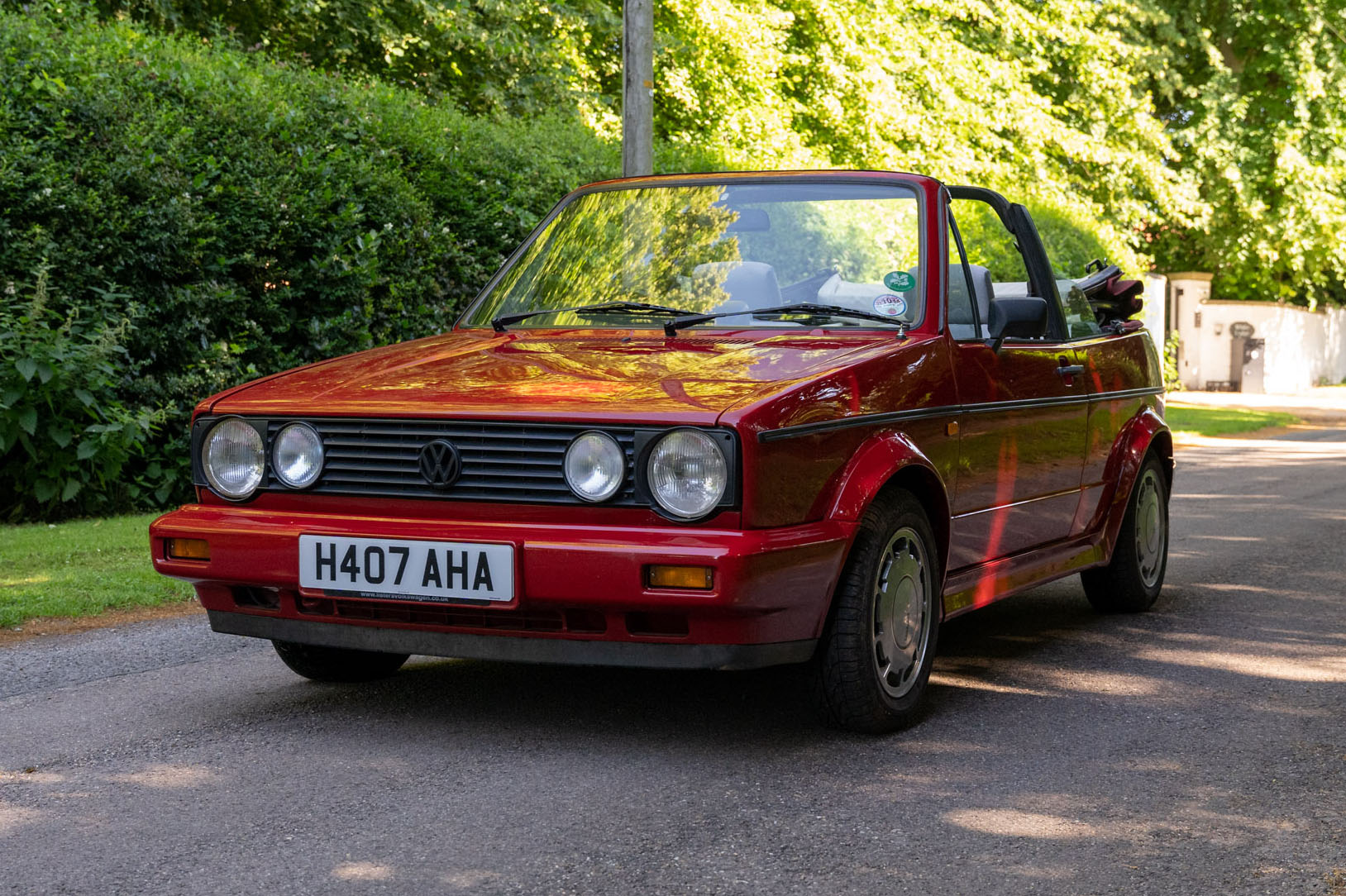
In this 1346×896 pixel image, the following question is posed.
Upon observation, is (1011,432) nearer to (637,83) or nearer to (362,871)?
(362,871)

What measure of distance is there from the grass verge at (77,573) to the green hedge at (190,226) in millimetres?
587

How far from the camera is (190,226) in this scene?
957 cm

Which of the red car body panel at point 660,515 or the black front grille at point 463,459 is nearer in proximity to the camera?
the red car body panel at point 660,515

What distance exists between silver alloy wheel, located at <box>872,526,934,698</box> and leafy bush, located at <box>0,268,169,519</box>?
5680mm

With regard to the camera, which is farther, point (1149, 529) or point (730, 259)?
point (1149, 529)

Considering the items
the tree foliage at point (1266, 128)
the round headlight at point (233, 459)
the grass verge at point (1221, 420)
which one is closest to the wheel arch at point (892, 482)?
the round headlight at point (233, 459)

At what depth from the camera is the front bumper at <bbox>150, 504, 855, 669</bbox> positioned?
4.09m

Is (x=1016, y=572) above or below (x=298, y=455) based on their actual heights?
below

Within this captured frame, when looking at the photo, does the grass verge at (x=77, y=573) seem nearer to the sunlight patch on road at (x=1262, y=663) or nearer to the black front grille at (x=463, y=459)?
the black front grille at (x=463, y=459)

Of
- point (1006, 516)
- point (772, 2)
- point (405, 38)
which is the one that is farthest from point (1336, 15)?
point (1006, 516)

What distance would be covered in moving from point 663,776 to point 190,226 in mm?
6449

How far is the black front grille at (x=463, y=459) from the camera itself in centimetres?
429

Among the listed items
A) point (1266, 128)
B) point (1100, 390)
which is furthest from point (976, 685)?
point (1266, 128)

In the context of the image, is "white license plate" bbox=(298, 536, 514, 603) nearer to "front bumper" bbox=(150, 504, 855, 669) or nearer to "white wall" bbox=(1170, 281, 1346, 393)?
"front bumper" bbox=(150, 504, 855, 669)
